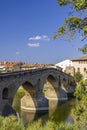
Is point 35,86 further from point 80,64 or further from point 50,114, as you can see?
point 80,64

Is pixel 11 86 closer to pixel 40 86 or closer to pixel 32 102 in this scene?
pixel 32 102

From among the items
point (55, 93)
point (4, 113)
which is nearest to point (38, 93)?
point (55, 93)

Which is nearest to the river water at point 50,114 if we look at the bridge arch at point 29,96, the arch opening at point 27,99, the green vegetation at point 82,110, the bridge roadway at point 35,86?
the arch opening at point 27,99

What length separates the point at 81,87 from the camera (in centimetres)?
1124

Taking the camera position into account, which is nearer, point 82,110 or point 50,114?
point 82,110

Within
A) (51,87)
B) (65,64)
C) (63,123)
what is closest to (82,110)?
(63,123)

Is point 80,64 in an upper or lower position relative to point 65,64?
lower

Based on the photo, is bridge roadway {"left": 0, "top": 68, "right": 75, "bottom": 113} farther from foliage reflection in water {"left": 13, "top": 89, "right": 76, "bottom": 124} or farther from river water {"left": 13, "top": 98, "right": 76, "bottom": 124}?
foliage reflection in water {"left": 13, "top": 89, "right": 76, "bottom": 124}

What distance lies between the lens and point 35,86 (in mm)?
47562

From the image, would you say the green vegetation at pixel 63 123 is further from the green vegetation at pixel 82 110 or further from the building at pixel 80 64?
the building at pixel 80 64

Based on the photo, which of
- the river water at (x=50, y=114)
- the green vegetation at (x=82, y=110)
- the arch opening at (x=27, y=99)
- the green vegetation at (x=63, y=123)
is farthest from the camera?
the arch opening at (x=27, y=99)

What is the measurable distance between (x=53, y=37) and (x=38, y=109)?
114 ft

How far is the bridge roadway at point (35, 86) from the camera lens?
3531cm

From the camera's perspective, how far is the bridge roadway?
35.3 m
